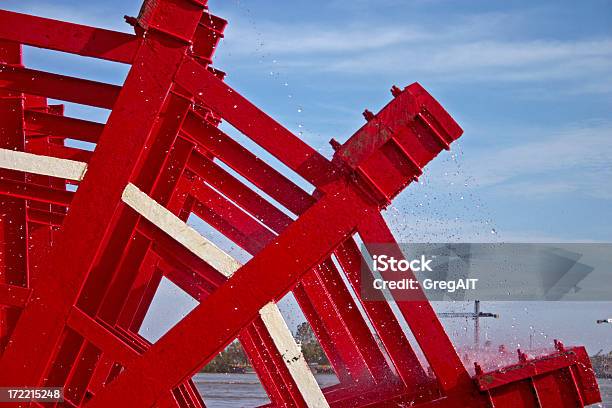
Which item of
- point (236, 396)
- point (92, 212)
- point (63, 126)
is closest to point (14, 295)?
point (92, 212)

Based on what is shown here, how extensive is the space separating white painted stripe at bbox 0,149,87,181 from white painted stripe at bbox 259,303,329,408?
1.52 m

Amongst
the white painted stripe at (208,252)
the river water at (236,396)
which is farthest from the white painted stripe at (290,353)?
the river water at (236,396)

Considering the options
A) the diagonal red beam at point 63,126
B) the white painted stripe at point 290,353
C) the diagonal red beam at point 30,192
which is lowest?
the white painted stripe at point 290,353

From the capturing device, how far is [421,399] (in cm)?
809

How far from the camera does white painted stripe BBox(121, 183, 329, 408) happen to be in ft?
23.3

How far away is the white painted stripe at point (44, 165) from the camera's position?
705 centimetres

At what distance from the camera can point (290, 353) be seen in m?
7.23

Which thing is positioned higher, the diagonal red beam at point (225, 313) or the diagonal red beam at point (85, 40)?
the diagonal red beam at point (85, 40)

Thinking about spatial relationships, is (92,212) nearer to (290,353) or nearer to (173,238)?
(173,238)

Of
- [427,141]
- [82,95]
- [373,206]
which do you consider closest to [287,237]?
[373,206]

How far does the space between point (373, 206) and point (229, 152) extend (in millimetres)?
1577

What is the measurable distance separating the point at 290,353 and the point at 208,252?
88cm

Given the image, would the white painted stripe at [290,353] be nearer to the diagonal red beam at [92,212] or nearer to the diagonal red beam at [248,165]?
the diagonal red beam at [248,165]

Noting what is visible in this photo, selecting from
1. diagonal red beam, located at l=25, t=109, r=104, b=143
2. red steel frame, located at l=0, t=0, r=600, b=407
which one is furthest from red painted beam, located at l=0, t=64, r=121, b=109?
diagonal red beam, located at l=25, t=109, r=104, b=143
